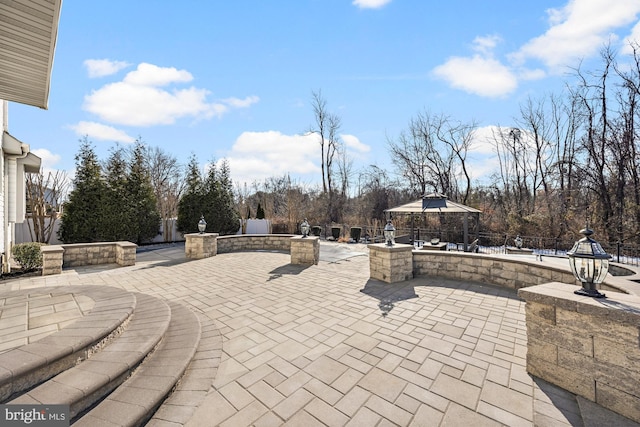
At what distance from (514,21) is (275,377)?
8846mm

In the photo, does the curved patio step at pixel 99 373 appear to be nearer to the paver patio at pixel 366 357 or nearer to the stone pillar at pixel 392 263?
the paver patio at pixel 366 357

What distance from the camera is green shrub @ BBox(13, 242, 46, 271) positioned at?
6.37 meters

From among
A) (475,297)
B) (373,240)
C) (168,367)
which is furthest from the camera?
(373,240)

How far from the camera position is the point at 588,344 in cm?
205

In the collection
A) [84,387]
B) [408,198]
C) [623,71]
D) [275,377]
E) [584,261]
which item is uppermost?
[623,71]

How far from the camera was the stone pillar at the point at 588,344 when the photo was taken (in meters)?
1.87

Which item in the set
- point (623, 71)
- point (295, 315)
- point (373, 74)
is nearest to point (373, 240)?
point (373, 74)

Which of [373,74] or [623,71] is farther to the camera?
[623,71]

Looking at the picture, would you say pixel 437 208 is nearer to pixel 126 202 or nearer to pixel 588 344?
pixel 588 344

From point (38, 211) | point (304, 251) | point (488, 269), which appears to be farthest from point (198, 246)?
point (488, 269)

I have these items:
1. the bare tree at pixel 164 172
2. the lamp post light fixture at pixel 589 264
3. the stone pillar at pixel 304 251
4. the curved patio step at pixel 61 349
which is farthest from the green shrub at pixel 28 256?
the bare tree at pixel 164 172

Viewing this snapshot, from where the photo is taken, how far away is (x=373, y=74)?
938 centimetres

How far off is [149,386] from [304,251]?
557cm

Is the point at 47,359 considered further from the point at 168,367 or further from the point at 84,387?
the point at 168,367
